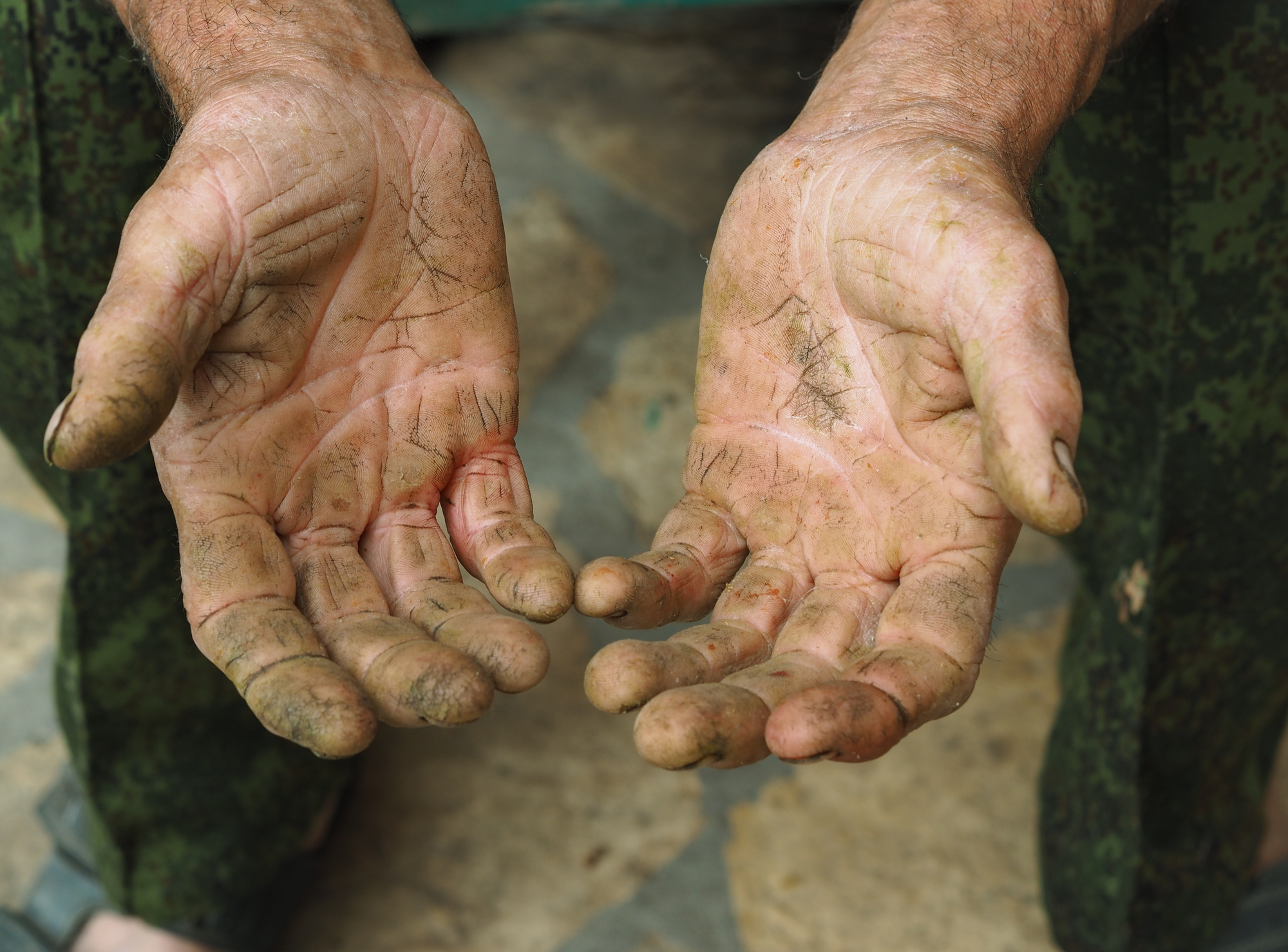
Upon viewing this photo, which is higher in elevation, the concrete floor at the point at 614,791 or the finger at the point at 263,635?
the finger at the point at 263,635

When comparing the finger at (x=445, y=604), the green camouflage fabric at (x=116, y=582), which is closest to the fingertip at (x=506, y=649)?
the finger at (x=445, y=604)

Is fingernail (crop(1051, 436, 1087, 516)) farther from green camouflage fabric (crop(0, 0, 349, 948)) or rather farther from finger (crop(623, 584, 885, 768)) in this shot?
green camouflage fabric (crop(0, 0, 349, 948))

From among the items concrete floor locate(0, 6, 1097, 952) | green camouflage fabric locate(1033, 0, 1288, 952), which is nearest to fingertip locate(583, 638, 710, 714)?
green camouflage fabric locate(1033, 0, 1288, 952)

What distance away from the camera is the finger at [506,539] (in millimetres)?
1042

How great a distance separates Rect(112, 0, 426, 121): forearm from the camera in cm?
119

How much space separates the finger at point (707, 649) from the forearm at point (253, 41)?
25.7 inches

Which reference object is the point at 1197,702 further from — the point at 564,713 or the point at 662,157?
the point at 662,157

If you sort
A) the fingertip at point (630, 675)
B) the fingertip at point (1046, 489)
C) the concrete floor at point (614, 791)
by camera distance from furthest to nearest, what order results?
the concrete floor at point (614, 791)
the fingertip at point (630, 675)
the fingertip at point (1046, 489)

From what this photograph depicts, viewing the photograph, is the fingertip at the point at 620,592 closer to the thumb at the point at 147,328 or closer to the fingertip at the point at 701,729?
the fingertip at the point at 701,729

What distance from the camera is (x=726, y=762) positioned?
36.5 inches

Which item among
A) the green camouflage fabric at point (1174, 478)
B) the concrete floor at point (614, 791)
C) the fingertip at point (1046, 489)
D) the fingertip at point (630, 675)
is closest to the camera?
the fingertip at point (1046, 489)

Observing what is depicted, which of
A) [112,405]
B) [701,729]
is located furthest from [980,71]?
[112,405]

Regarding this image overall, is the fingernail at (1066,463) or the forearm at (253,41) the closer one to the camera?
the fingernail at (1066,463)

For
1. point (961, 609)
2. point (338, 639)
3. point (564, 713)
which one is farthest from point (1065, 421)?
point (564, 713)
